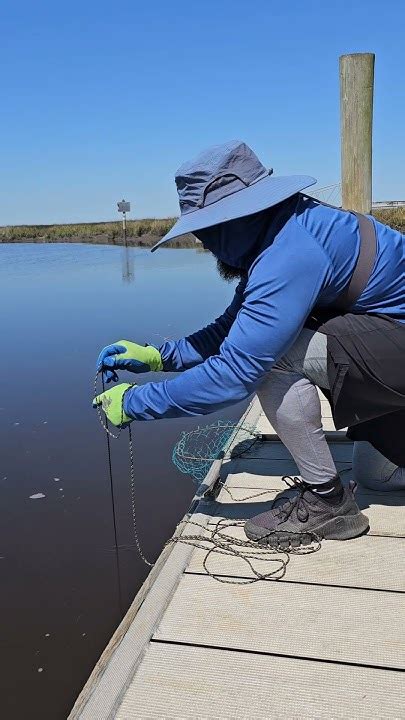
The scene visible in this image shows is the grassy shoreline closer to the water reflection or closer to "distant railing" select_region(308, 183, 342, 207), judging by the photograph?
the water reflection

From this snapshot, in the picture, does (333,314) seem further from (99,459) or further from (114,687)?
(99,459)

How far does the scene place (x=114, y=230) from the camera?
144 feet

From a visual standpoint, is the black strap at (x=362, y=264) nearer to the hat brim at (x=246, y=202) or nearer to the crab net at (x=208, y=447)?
the hat brim at (x=246, y=202)

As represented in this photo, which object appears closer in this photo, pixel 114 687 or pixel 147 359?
pixel 114 687

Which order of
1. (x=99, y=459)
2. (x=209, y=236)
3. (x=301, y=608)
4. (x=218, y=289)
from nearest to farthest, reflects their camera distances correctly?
1. (x=301, y=608)
2. (x=209, y=236)
3. (x=99, y=459)
4. (x=218, y=289)

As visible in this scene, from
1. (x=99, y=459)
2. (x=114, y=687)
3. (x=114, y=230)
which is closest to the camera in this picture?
(x=114, y=687)

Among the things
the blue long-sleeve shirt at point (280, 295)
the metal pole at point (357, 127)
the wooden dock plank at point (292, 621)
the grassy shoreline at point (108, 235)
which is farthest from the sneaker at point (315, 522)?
the grassy shoreline at point (108, 235)

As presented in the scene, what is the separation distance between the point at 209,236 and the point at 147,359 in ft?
2.48

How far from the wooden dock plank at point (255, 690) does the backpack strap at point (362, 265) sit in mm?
1139

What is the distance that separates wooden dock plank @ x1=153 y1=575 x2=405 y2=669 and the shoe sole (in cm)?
23

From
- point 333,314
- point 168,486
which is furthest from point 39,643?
point 333,314

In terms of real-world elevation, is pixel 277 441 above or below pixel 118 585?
above

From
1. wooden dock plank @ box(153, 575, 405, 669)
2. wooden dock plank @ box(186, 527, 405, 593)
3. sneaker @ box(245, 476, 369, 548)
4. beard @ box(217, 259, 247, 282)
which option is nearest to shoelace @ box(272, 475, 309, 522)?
sneaker @ box(245, 476, 369, 548)

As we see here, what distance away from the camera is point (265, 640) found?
1.95 m
